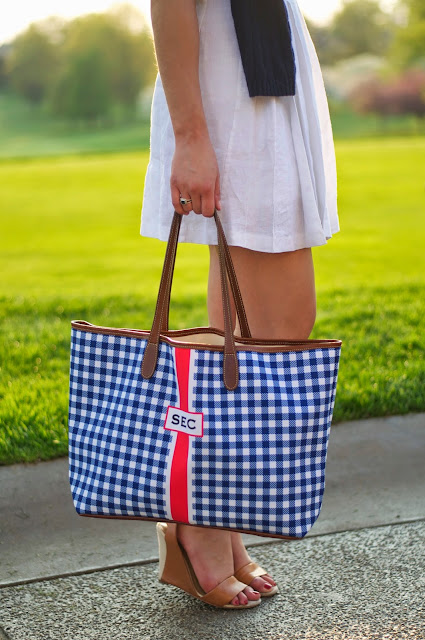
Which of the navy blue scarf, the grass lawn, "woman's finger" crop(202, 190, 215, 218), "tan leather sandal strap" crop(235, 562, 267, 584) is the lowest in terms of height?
"tan leather sandal strap" crop(235, 562, 267, 584)

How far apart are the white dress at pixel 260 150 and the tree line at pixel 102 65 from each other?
40.1 m

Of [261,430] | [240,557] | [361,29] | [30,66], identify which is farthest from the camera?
[361,29]

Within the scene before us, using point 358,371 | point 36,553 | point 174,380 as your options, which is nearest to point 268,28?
point 174,380

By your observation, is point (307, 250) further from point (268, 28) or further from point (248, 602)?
point (248, 602)

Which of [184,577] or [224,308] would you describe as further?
[184,577]

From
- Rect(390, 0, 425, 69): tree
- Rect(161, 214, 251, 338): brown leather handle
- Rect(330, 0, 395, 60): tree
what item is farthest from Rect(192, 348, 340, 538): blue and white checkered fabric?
Rect(330, 0, 395, 60): tree

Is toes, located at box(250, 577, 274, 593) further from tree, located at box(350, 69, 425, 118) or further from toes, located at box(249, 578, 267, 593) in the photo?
tree, located at box(350, 69, 425, 118)

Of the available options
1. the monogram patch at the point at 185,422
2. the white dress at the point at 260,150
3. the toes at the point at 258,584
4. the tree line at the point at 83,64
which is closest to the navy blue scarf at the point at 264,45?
the white dress at the point at 260,150

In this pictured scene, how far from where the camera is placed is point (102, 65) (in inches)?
1815

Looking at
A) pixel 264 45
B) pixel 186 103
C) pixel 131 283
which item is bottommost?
pixel 131 283

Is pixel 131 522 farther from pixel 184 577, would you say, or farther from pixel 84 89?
pixel 84 89

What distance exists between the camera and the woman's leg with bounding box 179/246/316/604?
1895mm

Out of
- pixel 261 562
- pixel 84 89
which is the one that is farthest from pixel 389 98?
pixel 261 562

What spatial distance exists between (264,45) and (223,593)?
1.28 metres
